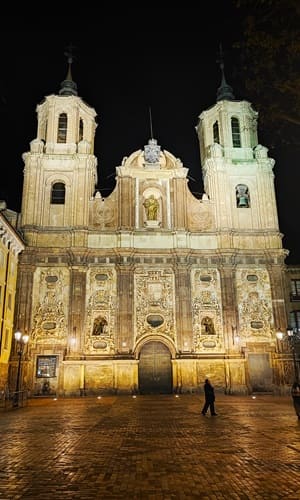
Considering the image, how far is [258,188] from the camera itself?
37.2 metres

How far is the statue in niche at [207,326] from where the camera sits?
32856 mm

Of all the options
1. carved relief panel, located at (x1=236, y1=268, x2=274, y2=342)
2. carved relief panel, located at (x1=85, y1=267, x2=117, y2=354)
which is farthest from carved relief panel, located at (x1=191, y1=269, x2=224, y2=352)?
carved relief panel, located at (x1=85, y1=267, x2=117, y2=354)

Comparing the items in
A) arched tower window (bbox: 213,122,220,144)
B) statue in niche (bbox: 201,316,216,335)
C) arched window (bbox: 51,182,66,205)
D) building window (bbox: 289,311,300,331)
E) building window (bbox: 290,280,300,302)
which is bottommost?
statue in niche (bbox: 201,316,216,335)

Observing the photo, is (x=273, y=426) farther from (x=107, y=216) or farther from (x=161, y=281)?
(x=107, y=216)

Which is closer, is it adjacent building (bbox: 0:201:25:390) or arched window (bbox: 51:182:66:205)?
adjacent building (bbox: 0:201:25:390)

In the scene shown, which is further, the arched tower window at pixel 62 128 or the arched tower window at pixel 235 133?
the arched tower window at pixel 235 133

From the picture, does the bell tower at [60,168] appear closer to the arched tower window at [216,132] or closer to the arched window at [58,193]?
the arched window at [58,193]

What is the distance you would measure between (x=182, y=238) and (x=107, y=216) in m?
6.67

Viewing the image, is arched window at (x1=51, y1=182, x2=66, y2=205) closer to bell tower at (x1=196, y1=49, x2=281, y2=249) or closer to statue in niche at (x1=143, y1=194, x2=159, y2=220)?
statue in niche at (x1=143, y1=194, x2=159, y2=220)

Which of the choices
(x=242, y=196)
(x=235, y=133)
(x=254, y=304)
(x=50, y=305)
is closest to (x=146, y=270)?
(x=50, y=305)

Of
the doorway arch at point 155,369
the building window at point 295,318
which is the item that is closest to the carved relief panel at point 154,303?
the doorway arch at point 155,369

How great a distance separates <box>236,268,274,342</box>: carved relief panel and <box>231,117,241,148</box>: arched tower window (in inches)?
498

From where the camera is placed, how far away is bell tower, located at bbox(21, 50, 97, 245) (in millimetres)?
34625

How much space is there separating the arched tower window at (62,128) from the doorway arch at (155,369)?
1981 cm
